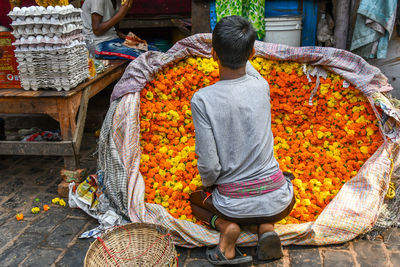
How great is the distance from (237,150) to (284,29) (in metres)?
2.50

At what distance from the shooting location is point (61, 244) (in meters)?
2.89

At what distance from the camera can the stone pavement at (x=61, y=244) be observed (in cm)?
266

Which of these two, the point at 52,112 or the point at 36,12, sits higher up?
the point at 36,12

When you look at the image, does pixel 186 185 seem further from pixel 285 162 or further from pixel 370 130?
pixel 370 130

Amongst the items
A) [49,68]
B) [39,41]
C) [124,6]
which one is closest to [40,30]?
[39,41]

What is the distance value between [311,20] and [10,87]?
3.49 metres

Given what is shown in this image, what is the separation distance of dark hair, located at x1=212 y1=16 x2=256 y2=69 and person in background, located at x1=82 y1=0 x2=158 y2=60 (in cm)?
286

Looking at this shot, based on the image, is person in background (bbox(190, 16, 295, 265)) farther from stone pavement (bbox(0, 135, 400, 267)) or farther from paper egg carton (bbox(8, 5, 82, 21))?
paper egg carton (bbox(8, 5, 82, 21))

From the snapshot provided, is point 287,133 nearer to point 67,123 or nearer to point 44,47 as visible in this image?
point 67,123

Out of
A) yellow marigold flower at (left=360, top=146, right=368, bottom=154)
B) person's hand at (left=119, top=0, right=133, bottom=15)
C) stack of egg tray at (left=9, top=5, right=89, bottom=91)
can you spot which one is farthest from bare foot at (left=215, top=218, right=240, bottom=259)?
person's hand at (left=119, top=0, right=133, bottom=15)

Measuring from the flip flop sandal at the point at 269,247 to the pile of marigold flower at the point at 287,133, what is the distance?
441 mm

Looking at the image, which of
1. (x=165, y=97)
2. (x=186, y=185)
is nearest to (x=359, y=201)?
(x=186, y=185)

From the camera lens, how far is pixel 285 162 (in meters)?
3.41

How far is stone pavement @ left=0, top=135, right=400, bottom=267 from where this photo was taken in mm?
2658
